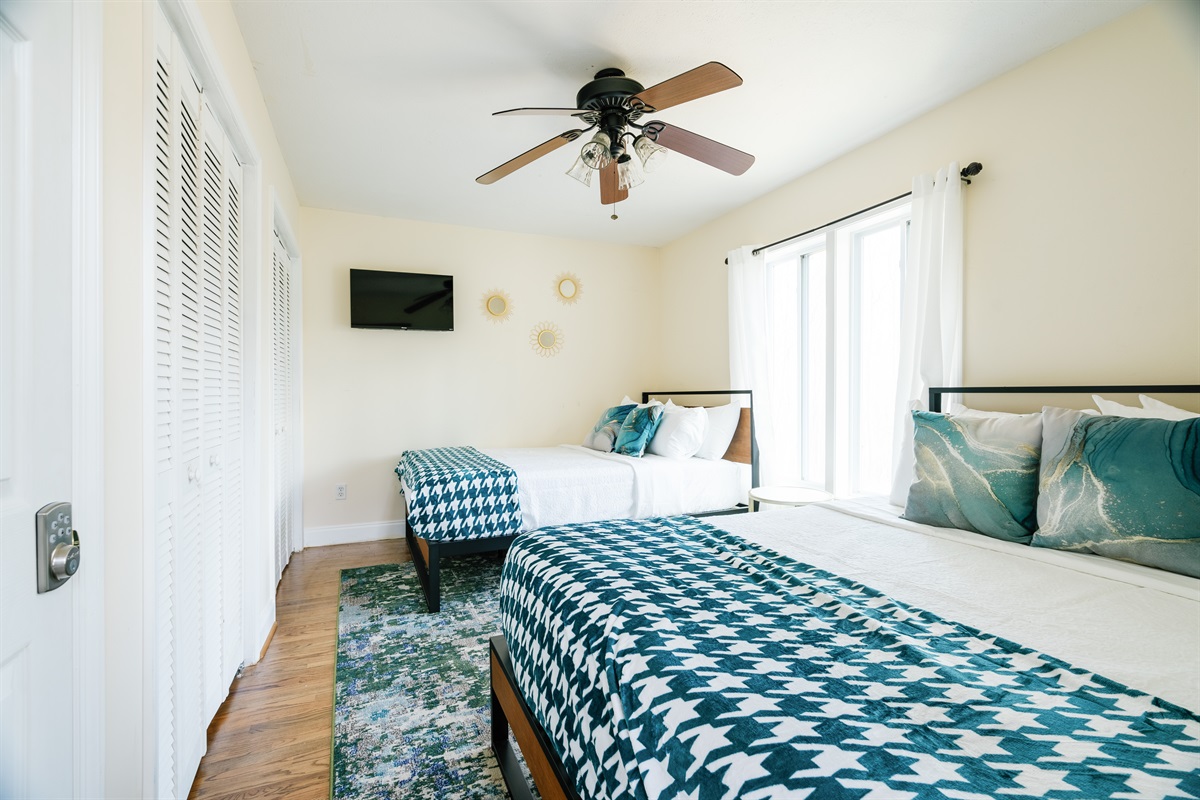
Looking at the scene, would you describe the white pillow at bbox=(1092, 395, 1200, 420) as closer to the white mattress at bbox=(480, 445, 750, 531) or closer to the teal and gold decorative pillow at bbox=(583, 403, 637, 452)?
the white mattress at bbox=(480, 445, 750, 531)

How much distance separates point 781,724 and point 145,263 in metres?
1.46

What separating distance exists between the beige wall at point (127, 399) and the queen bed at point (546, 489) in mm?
1712

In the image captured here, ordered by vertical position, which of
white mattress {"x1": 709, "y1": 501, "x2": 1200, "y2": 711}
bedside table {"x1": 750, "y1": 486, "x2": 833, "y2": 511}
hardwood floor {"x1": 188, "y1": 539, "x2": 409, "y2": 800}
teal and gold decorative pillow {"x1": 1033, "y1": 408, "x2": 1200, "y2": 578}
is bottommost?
hardwood floor {"x1": 188, "y1": 539, "x2": 409, "y2": 800}

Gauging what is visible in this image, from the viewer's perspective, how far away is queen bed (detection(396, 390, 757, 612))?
2.88 meters

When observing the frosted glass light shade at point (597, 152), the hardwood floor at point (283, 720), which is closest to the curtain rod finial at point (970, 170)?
the frosted glass light shade at point (597, 152)

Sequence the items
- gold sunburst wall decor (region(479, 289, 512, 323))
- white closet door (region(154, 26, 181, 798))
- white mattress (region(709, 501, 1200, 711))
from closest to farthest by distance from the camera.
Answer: white mattress (region(709, 501, 1200, 711)), white closet door (region(154, 26, 181, 798)), gold sunburst wall decor (region(479, 289, 512, 323))

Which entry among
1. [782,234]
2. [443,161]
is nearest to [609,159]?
[443,161]

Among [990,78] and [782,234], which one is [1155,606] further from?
Answer: [782,234]

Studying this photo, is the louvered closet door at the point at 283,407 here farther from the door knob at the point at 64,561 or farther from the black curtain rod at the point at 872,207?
the black curtain rod at the point at 872,207

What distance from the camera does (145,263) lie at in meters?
1.15

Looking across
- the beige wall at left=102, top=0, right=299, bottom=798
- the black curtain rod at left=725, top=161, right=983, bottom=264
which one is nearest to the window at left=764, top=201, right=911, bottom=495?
the black curtain rod at left=725, top=161, right=983, bottom=264

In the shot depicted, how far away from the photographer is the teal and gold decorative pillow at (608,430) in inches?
161

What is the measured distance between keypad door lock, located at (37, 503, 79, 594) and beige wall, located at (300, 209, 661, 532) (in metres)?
3.58

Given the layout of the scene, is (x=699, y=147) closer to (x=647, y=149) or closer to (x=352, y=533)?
(x=647, y=149)
